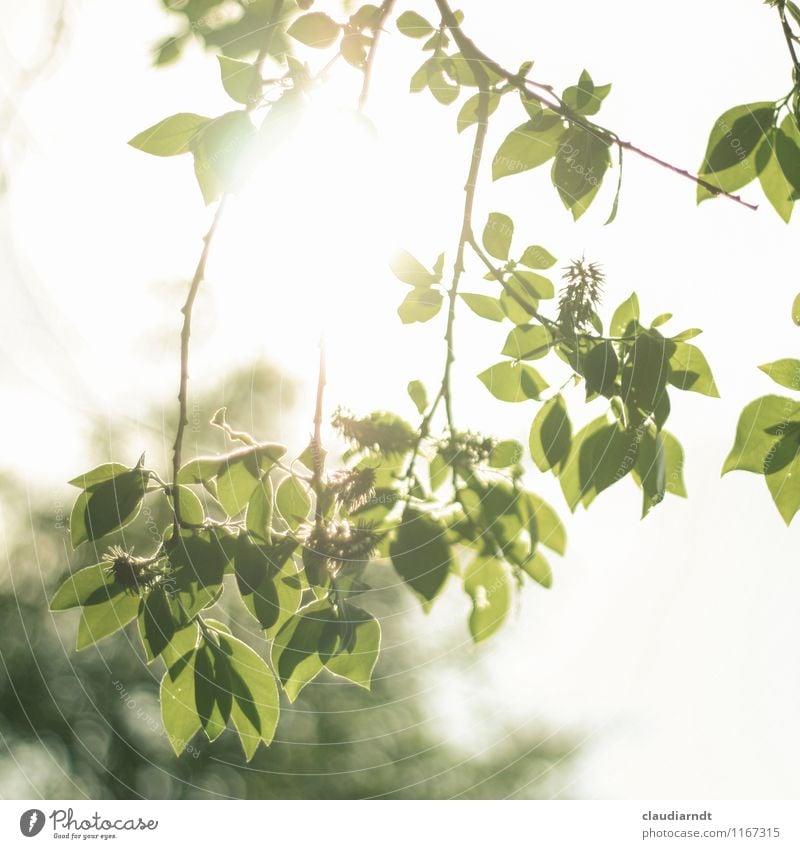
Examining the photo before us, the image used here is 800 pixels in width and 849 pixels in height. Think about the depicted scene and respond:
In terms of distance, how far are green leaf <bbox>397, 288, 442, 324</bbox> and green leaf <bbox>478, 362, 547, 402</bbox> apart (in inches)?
1.9

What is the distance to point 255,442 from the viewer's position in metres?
0.41

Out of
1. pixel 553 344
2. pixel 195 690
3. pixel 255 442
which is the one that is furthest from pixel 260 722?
pixel 553 344

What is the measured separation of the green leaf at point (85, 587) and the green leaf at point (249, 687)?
65mm

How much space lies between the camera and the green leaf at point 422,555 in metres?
0.38

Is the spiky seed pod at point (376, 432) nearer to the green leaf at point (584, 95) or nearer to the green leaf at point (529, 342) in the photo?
the green leaf at point (529, 342)

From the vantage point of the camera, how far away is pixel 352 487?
1.30ft

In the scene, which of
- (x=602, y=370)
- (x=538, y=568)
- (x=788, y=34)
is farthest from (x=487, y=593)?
(x=788, y=34)

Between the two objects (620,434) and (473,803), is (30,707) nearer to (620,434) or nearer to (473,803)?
(473,803)

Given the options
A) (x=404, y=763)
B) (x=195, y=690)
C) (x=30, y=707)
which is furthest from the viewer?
(x=404, y=763)

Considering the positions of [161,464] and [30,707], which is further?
[30,707]

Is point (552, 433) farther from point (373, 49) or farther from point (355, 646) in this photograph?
point (373, 49)

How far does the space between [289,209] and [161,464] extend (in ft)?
0.56

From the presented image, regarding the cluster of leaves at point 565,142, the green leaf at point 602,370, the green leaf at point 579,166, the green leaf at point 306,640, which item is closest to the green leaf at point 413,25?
the cluster of leaves at point 565,142

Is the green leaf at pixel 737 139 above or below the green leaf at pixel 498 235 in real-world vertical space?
above
